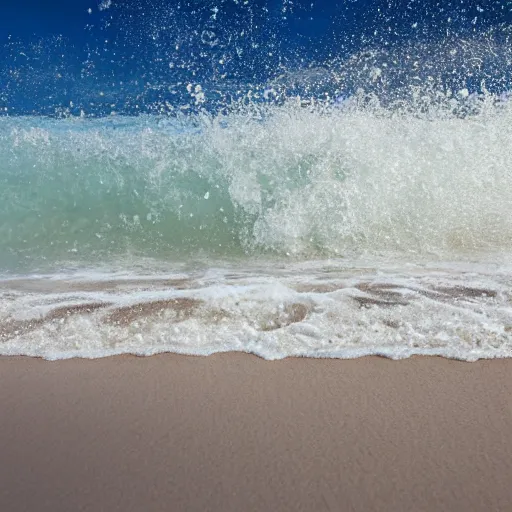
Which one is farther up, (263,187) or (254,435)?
(263,187)

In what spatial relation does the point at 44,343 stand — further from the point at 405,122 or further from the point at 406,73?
the point at 406,73

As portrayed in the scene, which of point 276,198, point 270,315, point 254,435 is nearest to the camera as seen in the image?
A: point 254,435

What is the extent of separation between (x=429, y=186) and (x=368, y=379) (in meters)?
2.71

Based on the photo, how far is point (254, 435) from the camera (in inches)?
50.5

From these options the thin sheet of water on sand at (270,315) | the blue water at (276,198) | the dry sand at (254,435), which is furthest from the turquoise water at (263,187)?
the dry sand at (254,435)

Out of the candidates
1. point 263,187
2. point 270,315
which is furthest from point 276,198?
point 270,315

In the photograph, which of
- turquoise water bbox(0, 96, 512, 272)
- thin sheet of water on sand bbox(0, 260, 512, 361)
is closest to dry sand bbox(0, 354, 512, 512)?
thin sheet of water on sand bbox(0, 260, 512, 361)

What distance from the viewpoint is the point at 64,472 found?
116cm

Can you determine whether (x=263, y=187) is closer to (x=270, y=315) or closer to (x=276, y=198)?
(x=276, y=198)

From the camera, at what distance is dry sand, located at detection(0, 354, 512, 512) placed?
1.09m

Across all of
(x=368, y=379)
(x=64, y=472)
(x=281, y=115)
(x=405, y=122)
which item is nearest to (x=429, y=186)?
(x=405, y=122)

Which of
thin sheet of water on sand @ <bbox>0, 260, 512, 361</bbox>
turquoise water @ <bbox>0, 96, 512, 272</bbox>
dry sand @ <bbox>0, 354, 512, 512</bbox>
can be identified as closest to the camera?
dry sand @ <bbox>0, 354, 512, 512</bbox>

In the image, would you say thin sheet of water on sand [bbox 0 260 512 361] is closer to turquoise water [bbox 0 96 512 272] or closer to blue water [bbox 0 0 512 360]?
blue water [bbox 0 0 512 360]

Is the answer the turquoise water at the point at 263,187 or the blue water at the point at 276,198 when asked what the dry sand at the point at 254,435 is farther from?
the turquoise water at the point at 263,187
